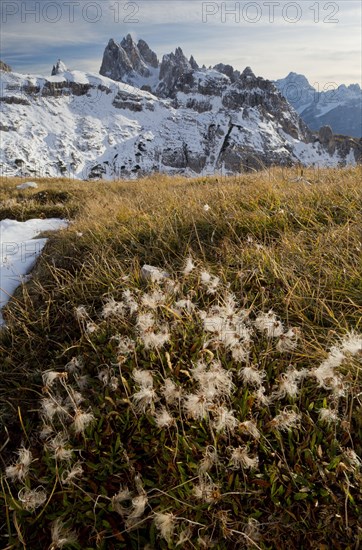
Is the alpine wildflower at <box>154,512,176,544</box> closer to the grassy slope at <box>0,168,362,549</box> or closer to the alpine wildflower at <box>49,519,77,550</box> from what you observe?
the grassy slope at <box>0,168,362,549</box>

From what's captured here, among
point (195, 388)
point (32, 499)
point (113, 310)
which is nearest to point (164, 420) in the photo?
point (195, 388)

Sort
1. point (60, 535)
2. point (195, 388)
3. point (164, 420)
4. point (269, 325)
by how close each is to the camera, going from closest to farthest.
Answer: point (60, 535)
point (164, 420)
point (195, 388)
point (269, 325)

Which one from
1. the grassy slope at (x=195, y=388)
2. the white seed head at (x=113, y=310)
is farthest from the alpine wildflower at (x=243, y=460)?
the white seed head at (x=113, y=310)

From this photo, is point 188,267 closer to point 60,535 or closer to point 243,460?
point 243,460

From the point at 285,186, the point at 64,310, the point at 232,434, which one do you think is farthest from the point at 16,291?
the point at 285,186

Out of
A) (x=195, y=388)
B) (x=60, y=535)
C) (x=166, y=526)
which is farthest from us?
(x=195, y=388)

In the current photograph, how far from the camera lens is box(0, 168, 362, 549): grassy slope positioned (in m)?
2.51

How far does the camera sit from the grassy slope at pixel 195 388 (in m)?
2.51

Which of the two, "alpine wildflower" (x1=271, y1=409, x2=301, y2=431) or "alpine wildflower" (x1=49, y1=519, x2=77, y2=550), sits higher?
"alpine wildflower" (x1=271, y1=409, x2=301, y2=431)

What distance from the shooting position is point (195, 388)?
10.5 ft

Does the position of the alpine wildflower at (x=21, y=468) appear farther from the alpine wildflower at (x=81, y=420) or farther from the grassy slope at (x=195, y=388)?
the alpine wildflower at (x=81, y=420)

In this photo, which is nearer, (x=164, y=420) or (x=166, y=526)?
(x=166, y=526)

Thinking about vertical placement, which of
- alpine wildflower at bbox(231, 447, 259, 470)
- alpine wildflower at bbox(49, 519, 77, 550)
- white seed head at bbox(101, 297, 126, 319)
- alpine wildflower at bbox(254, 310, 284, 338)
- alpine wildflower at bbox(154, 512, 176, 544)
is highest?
alpine wildflower at bbox(254, 310, 284, 338)

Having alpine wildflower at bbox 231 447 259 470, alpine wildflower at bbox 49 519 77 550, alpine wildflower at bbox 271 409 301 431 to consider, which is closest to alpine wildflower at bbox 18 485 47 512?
alpine wildflower at bbox 49 519 77 550
